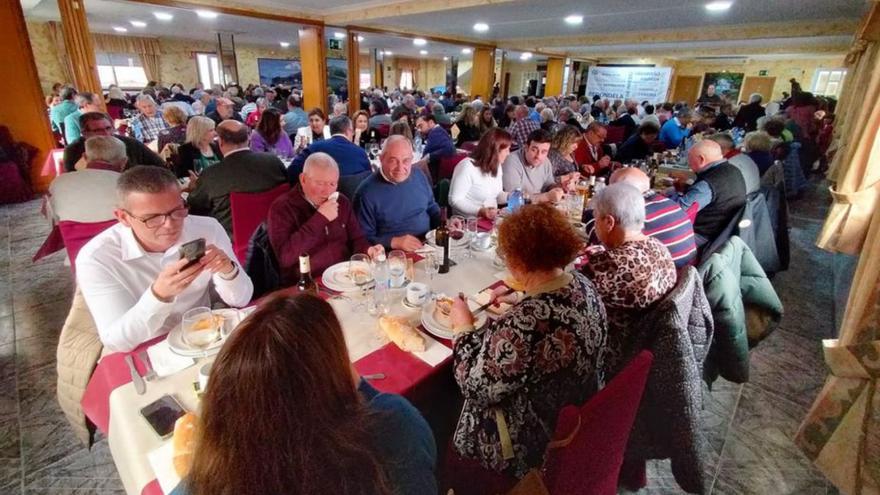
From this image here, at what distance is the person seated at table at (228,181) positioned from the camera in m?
3.02

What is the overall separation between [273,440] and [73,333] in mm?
1387

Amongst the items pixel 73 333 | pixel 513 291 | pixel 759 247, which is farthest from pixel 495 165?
pixel 73 333

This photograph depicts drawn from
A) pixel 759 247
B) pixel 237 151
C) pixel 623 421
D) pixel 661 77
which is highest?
pixel 661 77

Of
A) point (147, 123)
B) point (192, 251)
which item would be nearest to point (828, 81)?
point (147, 123)

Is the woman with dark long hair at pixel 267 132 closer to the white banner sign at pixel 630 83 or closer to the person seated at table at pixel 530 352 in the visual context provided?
the person seated at table at pixel 530 352

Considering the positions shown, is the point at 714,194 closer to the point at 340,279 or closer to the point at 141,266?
the point at 340,279

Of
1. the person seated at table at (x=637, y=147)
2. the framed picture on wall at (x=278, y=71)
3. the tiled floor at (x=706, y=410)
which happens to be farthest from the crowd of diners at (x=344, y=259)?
the framed picture on wall at (x=278, y=71)

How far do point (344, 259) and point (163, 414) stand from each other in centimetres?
137

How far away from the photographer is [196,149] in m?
3.99

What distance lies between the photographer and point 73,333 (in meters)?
1.50

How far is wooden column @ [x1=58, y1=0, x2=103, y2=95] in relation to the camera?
5516mm

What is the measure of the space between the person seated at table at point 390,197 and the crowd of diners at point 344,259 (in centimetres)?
1

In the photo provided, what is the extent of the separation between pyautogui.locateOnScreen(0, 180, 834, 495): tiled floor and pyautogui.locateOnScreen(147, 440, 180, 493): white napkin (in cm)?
119

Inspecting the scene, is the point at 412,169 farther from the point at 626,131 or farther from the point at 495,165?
the point at 626,131
